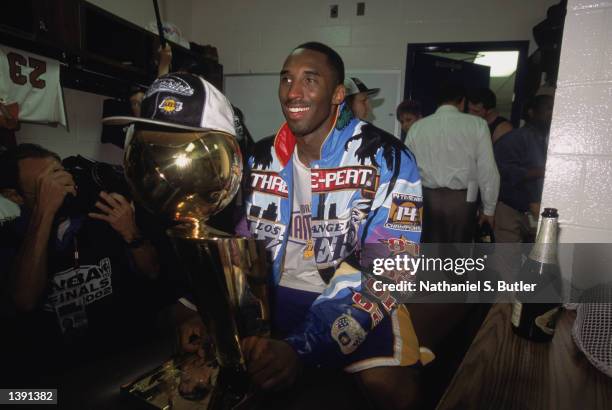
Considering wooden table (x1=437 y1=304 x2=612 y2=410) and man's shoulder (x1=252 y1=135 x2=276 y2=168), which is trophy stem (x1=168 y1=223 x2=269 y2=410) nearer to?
wooden table (x1=437 y1=304 x2=612 y2=410)

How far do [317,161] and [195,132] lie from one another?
0.68 m

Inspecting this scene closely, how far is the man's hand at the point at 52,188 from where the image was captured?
3.31 feet

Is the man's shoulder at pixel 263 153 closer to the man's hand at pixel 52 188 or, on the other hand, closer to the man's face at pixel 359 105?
the man's hand at pixel 52 188

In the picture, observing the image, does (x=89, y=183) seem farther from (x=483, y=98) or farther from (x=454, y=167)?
(x=483, y=98)

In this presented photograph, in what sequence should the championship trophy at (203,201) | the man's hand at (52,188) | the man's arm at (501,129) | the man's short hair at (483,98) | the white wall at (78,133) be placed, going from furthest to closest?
the man's arm at (501,129), the man's short hair at (483,98), the white wall at (78,133), the man's hand at (52,188), the championship trophy at (203,201)

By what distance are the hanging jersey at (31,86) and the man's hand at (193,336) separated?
2.23 m

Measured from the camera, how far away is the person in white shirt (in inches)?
91.7

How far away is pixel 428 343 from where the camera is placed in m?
1.22

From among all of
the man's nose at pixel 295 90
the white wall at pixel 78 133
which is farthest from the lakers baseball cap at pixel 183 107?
the white wall at pixel 78 133

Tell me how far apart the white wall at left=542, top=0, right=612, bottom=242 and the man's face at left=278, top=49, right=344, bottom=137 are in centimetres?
61

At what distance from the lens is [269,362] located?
1.71 ft

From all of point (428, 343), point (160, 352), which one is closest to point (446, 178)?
point (428, 343)

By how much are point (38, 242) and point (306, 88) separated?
2.99 feet

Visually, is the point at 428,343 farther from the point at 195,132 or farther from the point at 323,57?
the point at 195,132
